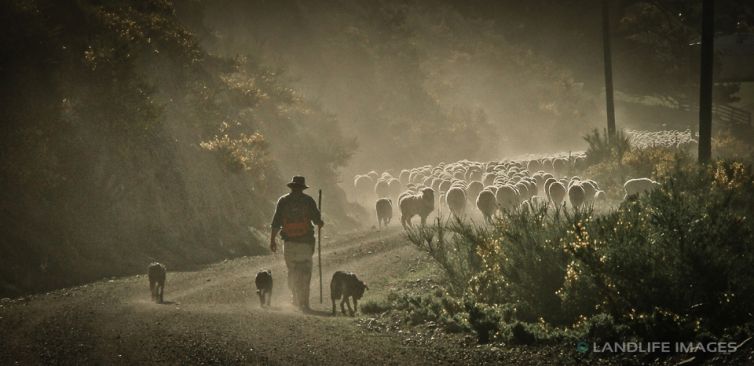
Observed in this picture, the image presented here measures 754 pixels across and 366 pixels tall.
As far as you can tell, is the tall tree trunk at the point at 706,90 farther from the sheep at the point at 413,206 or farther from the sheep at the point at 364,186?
the sheep at the point at 364,186

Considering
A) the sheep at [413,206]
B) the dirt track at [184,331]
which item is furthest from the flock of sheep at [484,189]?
the dirt track at [184,331]

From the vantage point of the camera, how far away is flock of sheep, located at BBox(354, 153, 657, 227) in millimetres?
23719

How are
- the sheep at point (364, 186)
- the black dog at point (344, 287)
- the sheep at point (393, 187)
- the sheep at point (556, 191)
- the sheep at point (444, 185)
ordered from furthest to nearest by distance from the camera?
the sheep at point (364, 186) → the sheep at point (393, 187) → the sheep at point (444, 185) → the sheep at point (556, 191) → the black dog at point (344, 287)

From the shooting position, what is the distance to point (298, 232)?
12.5 metres

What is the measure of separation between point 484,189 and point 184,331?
16269mm

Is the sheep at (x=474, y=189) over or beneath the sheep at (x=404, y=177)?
beneath

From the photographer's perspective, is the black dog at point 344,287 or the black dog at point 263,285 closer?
the black dog at point 344,287

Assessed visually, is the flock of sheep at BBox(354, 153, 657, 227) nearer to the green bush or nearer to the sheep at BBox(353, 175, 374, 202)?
the sheep at BBox(353, 175, 374, 202)

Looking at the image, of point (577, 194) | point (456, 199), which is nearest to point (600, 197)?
point (577, 194)

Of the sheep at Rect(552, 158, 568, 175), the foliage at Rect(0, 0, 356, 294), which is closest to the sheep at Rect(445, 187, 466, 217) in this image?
the foliage at Rect(0, 0, 356, 294)

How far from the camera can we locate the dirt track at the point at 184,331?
8.51 metres

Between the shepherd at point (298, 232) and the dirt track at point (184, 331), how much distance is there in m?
0.56

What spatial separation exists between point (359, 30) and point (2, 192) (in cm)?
4051

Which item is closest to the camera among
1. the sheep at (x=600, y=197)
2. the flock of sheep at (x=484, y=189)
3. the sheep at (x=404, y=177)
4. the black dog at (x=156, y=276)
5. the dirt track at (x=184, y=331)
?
the dirt track at (x=184, y=331)
